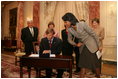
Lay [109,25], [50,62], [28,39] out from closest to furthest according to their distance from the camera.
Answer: [50,62]
[28,39]
[109,25]

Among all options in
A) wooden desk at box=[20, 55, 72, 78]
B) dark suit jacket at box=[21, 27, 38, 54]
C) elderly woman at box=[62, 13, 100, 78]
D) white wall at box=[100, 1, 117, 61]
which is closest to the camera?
wooden desk at box=[20, 55, 72, 78]

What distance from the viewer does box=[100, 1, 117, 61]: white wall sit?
22.4 feet

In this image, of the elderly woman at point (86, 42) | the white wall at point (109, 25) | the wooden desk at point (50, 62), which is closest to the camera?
the wooden desk at point (50, 62)

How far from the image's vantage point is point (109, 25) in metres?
6.97

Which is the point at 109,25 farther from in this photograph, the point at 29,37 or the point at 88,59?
the point at 88,59

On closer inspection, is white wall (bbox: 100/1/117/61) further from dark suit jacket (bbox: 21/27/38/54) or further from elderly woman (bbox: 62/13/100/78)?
elderly woman (bbox: 62/13/100/78)

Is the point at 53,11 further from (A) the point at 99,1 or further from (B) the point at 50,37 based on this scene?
(B) the point at 50,37

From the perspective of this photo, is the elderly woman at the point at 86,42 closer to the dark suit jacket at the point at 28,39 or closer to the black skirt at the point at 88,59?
the black skirt at the point at 88,59

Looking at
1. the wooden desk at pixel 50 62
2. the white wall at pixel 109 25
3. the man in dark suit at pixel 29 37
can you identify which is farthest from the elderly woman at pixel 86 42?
the white wall at pixel 109 25

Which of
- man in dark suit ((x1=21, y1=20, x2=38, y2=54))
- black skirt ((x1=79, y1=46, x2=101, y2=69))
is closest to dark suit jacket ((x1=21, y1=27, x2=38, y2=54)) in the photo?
man in dark suit ((x1=21, y1=20, x2=38, y2=54))

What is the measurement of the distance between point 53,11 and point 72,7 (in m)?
1.21

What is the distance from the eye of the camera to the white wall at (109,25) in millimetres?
6832

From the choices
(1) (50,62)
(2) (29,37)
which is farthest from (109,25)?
(1) (50,62)

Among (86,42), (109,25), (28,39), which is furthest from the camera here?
(109,25)
